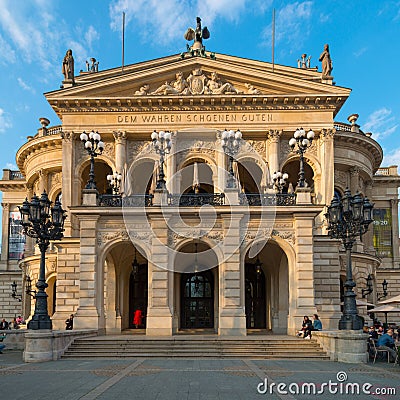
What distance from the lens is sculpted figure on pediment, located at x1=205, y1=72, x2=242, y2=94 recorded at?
43.4m

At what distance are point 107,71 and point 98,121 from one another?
20.4ft

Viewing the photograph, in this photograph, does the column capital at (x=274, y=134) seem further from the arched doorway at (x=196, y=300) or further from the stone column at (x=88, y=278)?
the stone column at (x=88, y=278)

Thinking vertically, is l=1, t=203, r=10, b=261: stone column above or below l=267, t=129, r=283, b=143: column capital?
below

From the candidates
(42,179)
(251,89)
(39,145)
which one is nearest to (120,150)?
(42,179)

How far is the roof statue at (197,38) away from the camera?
151 ft

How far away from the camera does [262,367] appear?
64.0ft

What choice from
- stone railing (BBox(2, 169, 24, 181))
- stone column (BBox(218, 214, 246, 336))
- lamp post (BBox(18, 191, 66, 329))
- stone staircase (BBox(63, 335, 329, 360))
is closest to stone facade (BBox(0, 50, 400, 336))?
stone column (BBox(218, 214, 246, 336))

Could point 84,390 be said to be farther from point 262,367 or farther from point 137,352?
point 137,352

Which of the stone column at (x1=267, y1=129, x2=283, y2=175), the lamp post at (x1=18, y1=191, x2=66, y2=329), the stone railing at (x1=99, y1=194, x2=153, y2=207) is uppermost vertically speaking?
the stone column at (x1=267, y1=129, x2=283, y2=175)

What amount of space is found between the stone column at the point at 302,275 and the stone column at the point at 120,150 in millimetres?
18076

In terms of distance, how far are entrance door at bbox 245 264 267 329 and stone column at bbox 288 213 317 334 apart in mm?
9859

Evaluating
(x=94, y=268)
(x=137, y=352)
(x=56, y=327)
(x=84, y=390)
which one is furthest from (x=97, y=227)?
(x=84, y=390)

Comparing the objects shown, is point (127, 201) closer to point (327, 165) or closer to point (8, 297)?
point (327, 165)

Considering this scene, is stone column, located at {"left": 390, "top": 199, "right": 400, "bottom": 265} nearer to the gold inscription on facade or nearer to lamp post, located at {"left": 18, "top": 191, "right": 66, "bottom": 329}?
the gold inscription on facade
